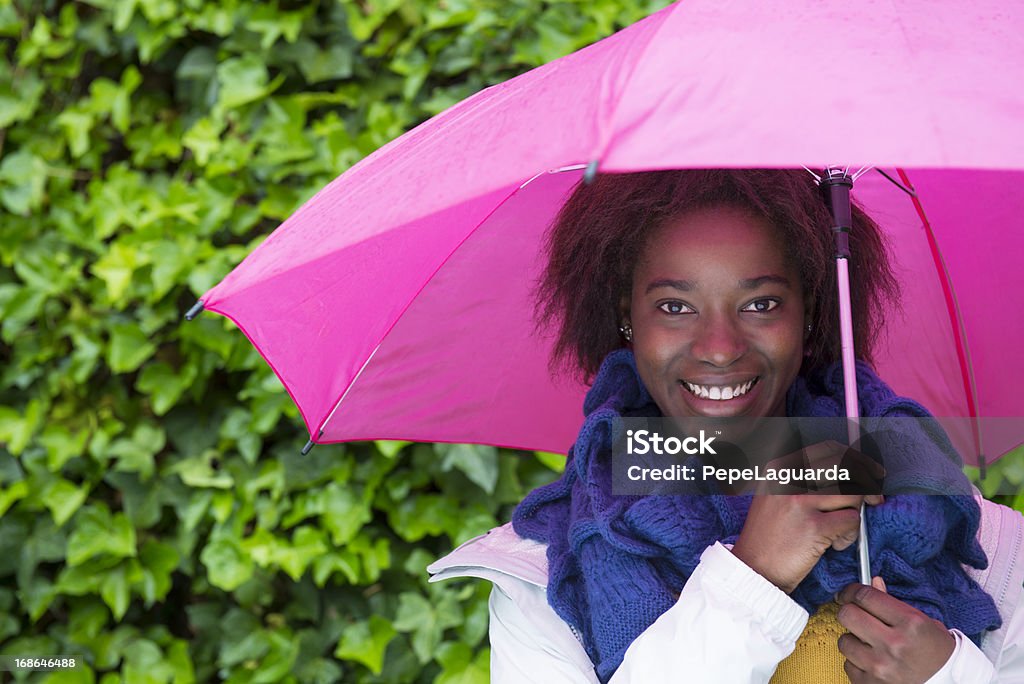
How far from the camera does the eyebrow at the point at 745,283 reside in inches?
59.7

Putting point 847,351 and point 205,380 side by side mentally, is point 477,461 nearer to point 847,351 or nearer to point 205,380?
point 205,380

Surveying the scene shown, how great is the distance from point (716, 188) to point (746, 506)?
42 cm

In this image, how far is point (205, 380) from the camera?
2.83 metres

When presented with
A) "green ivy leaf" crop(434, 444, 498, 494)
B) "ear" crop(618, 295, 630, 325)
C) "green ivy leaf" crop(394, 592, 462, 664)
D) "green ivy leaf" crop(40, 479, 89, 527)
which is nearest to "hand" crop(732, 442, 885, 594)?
"ear" crop(618, 295, 630, 325)

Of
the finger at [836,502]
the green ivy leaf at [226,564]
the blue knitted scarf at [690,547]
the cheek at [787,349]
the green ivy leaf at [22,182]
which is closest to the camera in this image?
the finger at [836,502]

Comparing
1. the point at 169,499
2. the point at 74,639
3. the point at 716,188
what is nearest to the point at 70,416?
the point at 169,499

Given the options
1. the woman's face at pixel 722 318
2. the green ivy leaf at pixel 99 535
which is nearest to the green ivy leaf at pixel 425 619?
the green ivy leaf at pixel 99 535

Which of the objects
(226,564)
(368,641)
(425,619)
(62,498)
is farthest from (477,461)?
(62,498)

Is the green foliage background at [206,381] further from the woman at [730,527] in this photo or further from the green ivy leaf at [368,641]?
the woman at [730,527]

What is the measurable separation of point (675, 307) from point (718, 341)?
0.31 feet

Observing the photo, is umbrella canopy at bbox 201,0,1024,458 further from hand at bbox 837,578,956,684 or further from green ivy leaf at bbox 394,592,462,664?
green ivy leaf at bbox 394,592,462,664

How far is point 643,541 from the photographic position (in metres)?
1.50

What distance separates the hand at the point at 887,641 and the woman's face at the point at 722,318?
31cm

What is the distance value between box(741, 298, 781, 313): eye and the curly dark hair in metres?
0.07
